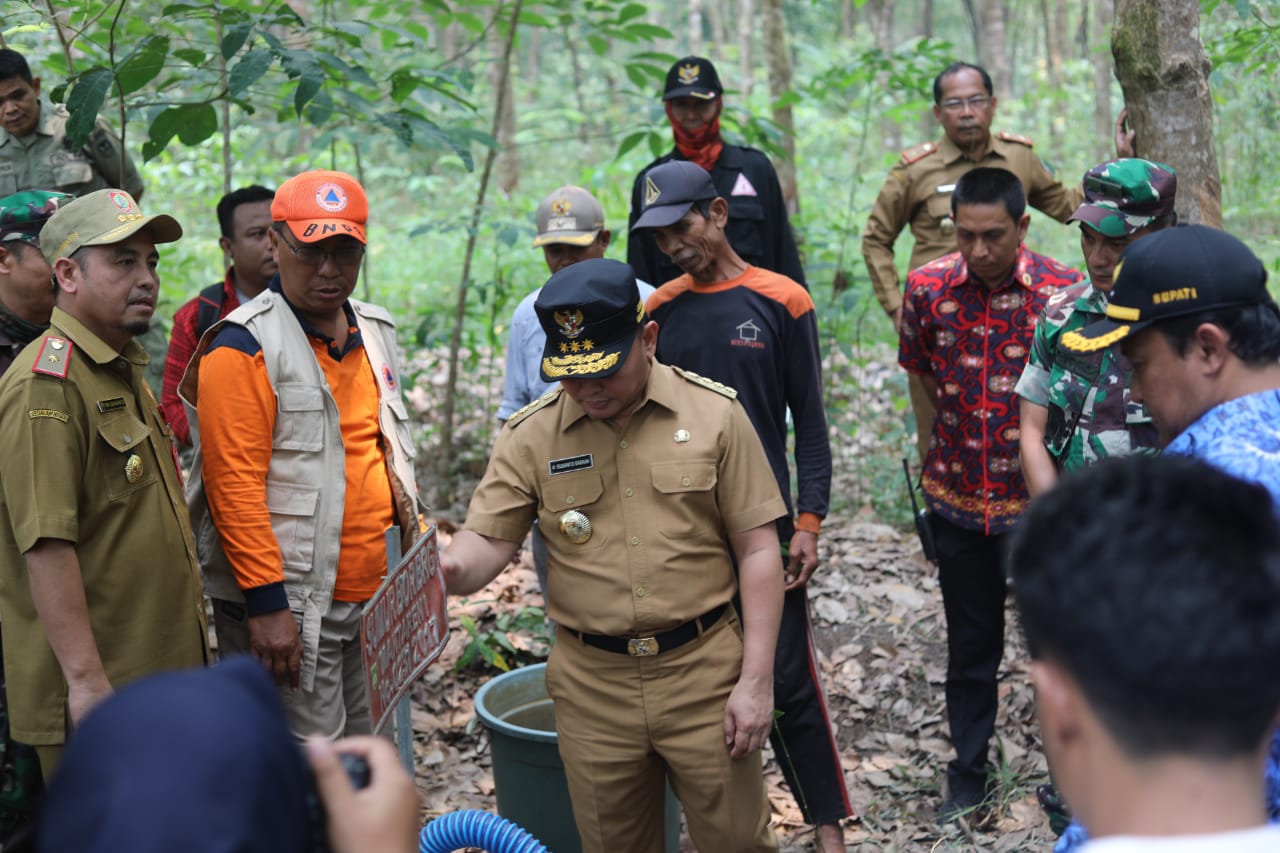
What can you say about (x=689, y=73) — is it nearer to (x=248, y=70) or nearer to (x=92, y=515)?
(x=248, y=70)

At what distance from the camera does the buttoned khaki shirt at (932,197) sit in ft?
20.1

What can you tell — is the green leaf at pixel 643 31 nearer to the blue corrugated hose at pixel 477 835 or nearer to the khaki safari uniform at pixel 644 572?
the khaki safari uniform at pixel 644 572

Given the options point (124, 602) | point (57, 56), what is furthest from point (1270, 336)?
point (57, 56)

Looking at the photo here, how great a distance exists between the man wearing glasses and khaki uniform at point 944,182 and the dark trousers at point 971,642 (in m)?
1.72

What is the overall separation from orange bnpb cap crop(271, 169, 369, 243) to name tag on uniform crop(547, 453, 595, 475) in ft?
3.54

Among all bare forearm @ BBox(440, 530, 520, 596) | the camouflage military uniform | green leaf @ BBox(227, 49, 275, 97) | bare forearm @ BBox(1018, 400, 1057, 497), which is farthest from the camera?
green leaf @ BBox(227, 49, 275, 97)

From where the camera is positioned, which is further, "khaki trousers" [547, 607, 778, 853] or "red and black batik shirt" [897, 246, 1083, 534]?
"red and black batik shirt" [897, 246, 1083, 534]

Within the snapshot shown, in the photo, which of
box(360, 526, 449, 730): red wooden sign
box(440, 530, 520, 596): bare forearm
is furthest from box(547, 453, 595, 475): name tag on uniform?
box(360, 526, 449, 730): red wooden sign

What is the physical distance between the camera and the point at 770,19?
29.0 feet

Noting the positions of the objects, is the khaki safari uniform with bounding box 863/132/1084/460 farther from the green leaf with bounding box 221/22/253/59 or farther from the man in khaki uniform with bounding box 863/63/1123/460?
the green leaf with bounding box 221/22/253/59

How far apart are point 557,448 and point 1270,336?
5.82 ft

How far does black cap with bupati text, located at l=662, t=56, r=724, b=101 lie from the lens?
212 inches

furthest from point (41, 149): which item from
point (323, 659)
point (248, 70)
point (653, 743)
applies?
point (653, 743)

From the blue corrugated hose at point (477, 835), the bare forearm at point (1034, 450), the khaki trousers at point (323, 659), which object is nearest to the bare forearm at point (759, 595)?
the blue corrugated hose at point (477, 835)
